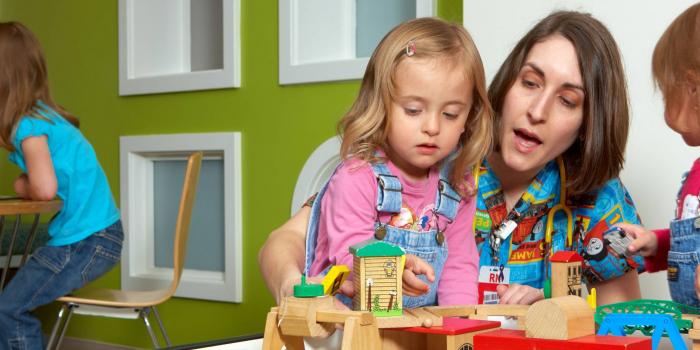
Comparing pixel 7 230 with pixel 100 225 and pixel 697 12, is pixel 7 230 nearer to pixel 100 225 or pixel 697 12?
pixel 100 225

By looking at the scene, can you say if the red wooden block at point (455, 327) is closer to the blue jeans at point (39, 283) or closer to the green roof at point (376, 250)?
the green roof at point (376, 250)

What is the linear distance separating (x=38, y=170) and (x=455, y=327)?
2.05 metres

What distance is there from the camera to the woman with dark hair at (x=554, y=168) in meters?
1.23

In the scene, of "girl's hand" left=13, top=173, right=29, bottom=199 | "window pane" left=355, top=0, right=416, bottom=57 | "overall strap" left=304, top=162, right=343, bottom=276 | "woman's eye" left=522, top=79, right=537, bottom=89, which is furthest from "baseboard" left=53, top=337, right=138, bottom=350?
"woman's eye" left=522, top=79, right=537, bottom=89

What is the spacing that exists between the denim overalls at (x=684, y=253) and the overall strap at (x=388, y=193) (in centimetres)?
37

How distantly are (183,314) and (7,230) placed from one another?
2.33ft

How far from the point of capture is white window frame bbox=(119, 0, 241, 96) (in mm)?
3139

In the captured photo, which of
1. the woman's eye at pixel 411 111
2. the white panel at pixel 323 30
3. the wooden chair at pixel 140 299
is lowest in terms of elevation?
the wooden chair at pixel 140 299

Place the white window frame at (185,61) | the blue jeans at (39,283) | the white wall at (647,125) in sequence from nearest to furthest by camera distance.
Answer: the white wall at (647,125), the blue jeans at (39,283), the white window frame at (185,61)

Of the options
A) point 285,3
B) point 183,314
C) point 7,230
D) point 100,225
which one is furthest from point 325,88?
point 7,230

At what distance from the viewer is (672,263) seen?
118 cm

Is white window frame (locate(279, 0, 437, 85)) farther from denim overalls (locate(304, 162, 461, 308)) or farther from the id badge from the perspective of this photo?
denim overalls (locate(304, 162, 461, 308))

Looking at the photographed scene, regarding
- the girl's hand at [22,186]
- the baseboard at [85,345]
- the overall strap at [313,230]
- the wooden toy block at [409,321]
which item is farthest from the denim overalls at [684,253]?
the baseboard at [85,345]

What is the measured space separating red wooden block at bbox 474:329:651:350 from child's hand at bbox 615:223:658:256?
529 mm
